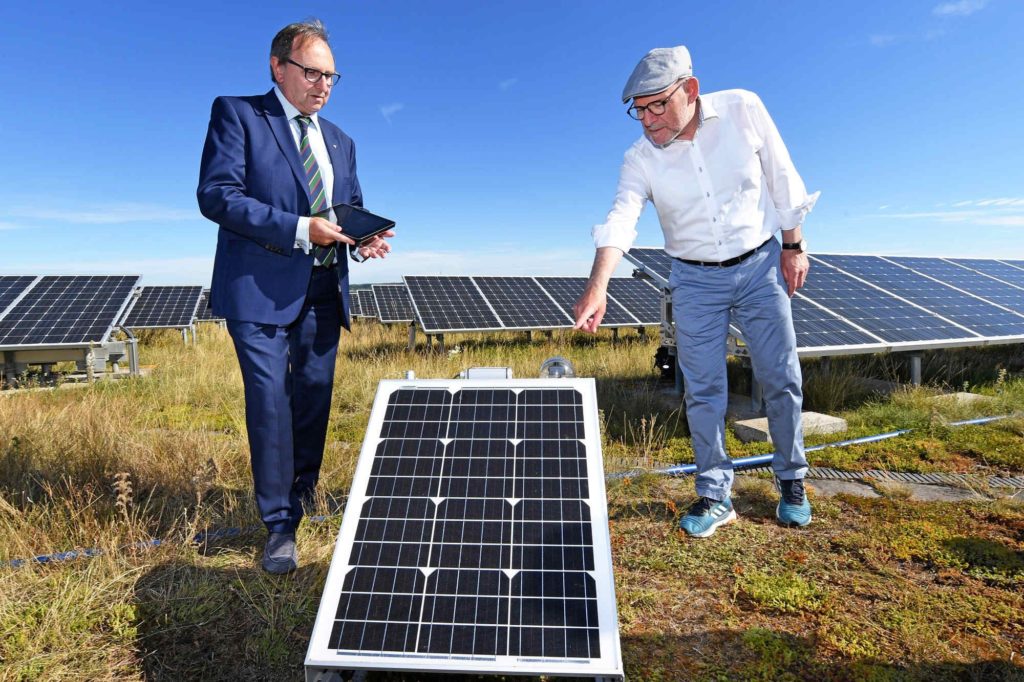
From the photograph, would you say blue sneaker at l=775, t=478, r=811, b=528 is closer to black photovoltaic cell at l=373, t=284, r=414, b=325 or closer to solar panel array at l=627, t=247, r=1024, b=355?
solar panel array at l=627, t=247, r=1024, b=355

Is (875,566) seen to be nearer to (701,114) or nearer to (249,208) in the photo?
(701,114)

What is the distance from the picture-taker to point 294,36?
2.71 metres

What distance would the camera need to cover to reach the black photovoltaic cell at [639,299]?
1298 centimetres

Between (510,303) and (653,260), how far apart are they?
17.2ft

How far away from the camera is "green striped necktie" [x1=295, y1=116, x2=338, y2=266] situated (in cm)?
294

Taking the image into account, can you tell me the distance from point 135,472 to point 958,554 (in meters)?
5.04

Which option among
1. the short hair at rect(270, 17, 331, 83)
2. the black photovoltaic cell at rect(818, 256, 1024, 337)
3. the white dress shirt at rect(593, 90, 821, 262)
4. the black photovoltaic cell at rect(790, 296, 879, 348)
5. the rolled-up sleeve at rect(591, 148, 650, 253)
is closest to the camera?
the short hair at rect(270, 17, 331, 83)

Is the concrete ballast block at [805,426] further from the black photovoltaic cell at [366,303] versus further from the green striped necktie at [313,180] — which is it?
the black photovoltaic cell at [366,303]

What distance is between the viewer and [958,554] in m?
2.94

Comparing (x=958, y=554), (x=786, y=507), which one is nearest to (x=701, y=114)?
(x=786, y=507)

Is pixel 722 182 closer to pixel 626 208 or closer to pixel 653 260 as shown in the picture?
pixel 626 208

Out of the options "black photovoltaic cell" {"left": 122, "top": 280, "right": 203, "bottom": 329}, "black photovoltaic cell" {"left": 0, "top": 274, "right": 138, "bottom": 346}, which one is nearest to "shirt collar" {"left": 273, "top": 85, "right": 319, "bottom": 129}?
"black photovoltaic cell" {"left": 0, "top": 274, "right": 138, "bottom": 346}

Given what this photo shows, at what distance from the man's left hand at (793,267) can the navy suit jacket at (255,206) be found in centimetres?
256

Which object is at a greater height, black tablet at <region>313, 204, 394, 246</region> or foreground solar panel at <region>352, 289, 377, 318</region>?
black tablet at <region>313, 204, 394, 246</region>
